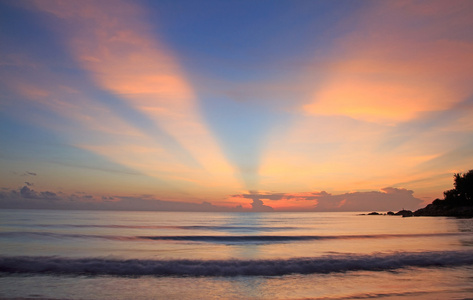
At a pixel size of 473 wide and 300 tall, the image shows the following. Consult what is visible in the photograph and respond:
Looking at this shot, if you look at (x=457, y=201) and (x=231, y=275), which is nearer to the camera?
(x=231, y=275)

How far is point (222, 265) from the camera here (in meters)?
18.3

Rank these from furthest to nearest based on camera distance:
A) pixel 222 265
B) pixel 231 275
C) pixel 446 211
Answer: pixel 446 211, pixel 222 265, pixel 231 275

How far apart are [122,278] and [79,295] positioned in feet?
11.1

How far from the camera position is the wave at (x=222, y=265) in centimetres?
1652

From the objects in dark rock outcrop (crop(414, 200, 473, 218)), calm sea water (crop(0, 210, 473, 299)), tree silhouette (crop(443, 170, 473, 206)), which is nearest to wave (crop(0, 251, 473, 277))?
calm sea water (crop(0, 210, 473, 299))

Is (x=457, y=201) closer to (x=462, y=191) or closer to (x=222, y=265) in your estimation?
Result: (x=462, y=191)

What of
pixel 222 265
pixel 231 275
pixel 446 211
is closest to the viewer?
pixel 231 275

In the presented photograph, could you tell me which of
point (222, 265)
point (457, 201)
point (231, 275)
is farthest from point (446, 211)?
point (231, 275)

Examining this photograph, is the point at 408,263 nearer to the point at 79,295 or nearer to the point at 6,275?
the point at 79,295

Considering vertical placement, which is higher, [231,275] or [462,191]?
[462,191]

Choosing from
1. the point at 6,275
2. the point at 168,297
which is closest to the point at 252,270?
the point at 168,297

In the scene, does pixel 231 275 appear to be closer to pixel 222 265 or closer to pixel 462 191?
pixel 222 265

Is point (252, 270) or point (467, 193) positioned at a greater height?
point (467, 193)

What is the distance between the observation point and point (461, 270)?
54.6 feet
